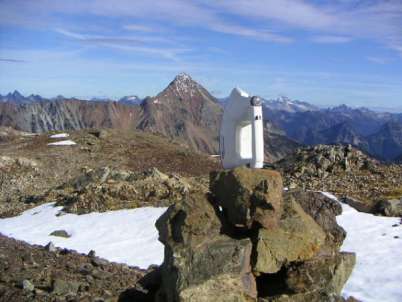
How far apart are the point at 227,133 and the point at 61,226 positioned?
12.3 metres

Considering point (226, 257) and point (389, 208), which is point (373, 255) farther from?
point (226, 257)

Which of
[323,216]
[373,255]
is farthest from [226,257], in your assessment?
[373,255]

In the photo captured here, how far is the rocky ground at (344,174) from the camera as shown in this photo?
2727cm

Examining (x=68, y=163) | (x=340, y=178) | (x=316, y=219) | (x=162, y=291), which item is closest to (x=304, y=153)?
(x=340, y=178)

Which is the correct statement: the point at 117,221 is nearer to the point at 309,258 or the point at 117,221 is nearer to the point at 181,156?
the point at 309,258

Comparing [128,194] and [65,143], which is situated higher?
[65,143]

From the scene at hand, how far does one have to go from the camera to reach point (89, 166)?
42.6 meters

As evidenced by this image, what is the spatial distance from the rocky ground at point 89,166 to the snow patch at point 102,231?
156 centimetres

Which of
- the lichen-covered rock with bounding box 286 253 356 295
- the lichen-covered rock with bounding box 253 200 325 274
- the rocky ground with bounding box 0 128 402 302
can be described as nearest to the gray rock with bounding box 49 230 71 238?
the rocky ground with bounding box 0 128 402 302

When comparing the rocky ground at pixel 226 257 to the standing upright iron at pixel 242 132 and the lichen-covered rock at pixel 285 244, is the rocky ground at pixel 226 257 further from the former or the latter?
the standing upright iron at pixel 242 132

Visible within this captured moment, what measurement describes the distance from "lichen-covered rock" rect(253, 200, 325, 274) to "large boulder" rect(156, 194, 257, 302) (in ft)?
1.19

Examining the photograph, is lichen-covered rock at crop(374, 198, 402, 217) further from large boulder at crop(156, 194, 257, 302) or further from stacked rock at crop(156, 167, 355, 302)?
large boulder at crop(156, 194, 257, 302)

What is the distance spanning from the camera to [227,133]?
14.4 meters

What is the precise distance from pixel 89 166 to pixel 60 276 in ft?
95.2
